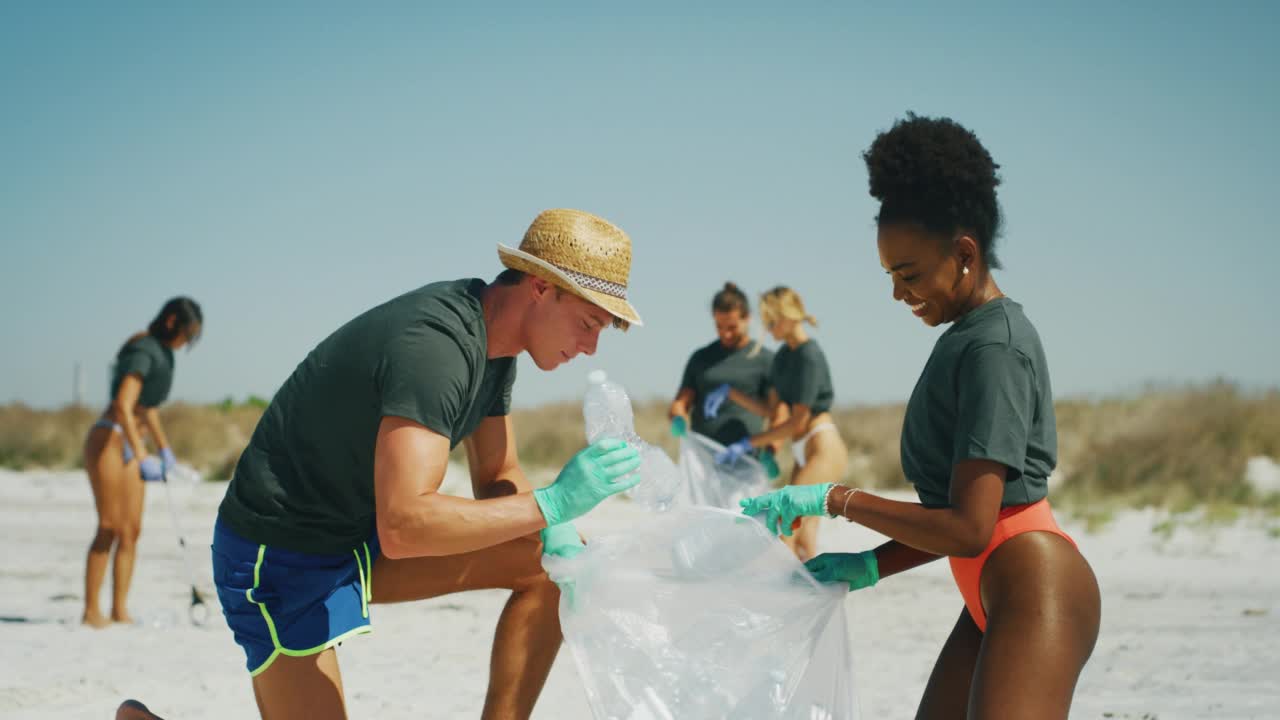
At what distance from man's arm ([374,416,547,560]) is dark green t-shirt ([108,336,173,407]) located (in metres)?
4.90

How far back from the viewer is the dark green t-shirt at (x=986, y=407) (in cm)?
240

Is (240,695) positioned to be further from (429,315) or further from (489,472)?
(429,315)

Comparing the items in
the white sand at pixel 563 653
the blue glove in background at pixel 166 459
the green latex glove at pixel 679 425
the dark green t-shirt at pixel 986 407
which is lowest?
the white sand at pixel 563 653

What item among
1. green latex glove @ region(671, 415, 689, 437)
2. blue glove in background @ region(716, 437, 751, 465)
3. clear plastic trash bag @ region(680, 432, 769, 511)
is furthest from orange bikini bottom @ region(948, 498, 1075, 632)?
green latex glove @ region(671, 415, 689, 437)

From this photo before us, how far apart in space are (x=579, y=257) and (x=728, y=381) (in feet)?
16.9

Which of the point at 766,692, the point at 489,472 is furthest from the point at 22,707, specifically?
the point at 766,692

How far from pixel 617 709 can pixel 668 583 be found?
358mm

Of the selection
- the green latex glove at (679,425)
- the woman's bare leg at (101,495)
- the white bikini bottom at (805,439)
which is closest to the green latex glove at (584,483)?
the white bikini bottom at (805,439)

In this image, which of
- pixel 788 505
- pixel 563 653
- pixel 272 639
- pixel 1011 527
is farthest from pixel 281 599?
pixel 563 653

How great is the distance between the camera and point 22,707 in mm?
5062

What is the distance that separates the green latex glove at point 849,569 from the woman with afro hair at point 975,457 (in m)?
0.21

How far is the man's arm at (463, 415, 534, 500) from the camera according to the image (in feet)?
11.7

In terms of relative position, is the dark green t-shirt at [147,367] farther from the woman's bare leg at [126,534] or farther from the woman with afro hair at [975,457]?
the woman with afro hair at [975,457]

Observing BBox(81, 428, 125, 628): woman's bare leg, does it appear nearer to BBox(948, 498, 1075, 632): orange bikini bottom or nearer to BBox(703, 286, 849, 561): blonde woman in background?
BBox(703, 286, 849, 561): blonde woman in background
